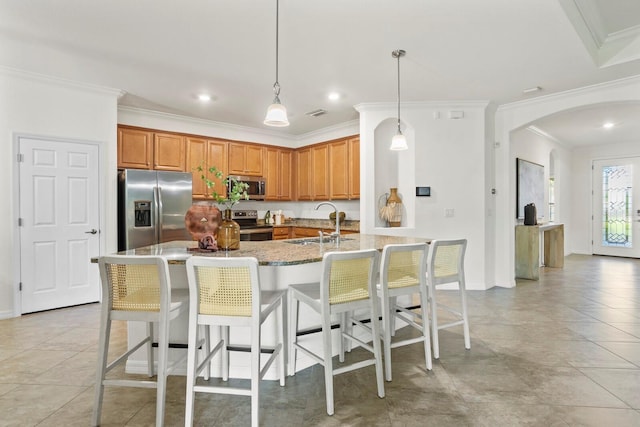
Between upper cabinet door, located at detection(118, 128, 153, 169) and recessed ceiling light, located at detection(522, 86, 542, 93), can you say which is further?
upper cabinet door, located at detection(118, 128, 153, 169)

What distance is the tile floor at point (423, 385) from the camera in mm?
1934

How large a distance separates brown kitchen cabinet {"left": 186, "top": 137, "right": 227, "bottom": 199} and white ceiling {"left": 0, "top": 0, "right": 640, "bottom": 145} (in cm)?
90

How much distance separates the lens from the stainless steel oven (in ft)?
18.6

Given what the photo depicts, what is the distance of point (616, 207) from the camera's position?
7863 mm

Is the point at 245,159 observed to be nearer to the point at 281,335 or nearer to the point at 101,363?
the point at 281,335

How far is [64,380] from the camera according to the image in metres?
2.35

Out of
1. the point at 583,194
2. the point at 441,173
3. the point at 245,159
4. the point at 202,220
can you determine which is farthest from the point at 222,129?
the point at 583,194

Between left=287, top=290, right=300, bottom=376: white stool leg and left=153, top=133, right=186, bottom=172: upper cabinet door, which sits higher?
left=153, top=133, right=186, bottom=172: upper cabinet door

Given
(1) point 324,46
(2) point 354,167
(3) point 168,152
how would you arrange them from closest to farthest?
(1) point 324,46
(3) point 168,152
(2) point 354,167

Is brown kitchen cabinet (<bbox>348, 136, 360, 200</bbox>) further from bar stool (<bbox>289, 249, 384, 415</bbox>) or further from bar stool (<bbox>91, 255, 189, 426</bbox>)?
bar stool (<bbox>91, 255, 189, 426</bbox>)

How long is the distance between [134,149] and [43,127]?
1.11 meters

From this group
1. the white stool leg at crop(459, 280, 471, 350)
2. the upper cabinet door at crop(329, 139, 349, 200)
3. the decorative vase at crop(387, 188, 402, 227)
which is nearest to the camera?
the white stool leg at crop(459, 280, 471, 350)

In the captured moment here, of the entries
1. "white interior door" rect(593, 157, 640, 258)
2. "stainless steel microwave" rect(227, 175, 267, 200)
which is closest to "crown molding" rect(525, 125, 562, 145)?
"white interior door" rect(593, 157, 640, 258)

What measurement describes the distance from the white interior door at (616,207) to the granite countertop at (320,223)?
20.6ft
